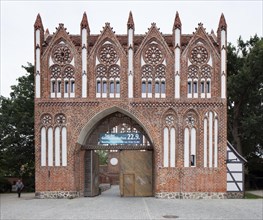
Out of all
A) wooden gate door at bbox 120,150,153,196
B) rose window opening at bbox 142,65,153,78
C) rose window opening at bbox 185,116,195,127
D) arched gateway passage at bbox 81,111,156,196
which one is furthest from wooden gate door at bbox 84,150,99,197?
rose window opening at bbox 185,116,195,127

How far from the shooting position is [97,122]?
27.9 meters

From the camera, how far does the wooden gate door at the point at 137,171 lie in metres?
27.9

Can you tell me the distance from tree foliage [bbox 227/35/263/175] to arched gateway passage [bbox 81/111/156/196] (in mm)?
9570

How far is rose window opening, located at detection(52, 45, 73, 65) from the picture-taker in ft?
88.2

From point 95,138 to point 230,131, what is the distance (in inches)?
558

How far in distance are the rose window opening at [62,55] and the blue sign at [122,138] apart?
5.29m

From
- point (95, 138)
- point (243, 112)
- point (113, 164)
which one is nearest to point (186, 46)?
point (95, 138)

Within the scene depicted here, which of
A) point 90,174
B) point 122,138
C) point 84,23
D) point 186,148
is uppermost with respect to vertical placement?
→ point 84,23

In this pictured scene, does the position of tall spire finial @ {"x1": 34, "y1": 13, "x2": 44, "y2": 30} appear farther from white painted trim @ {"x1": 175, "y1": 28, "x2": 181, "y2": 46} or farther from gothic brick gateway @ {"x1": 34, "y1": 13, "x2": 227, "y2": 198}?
white painted trim @ {"x1": 175, "y1": 28, "x2": 181, "y2": 46}

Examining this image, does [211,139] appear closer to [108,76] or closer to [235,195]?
[235,195]

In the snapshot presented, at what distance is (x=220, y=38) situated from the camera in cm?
2672

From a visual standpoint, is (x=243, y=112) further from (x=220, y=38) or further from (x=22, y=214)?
(x=22, y=214)

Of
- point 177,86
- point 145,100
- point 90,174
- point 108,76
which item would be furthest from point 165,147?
point 108,76

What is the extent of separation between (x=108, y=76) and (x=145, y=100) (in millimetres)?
2694
